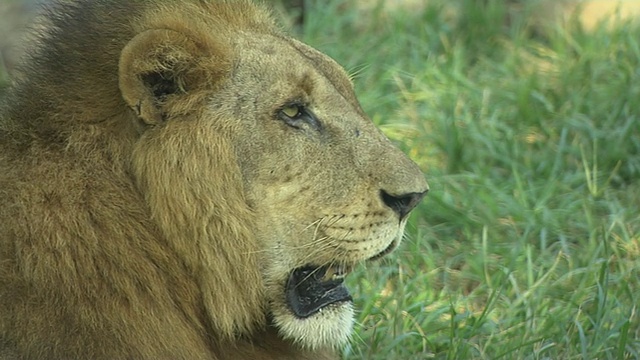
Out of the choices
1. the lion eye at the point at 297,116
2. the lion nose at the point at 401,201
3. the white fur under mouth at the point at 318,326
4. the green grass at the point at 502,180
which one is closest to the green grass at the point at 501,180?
the green grass at the point at 502,180

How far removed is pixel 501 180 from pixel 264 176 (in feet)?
10.2

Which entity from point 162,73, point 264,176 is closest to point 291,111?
point 264,176

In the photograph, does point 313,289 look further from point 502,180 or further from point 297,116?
point 502,180

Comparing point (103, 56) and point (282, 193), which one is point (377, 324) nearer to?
point (282, 193)

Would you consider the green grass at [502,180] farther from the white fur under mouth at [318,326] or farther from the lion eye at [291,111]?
the lion eye at [291,111]

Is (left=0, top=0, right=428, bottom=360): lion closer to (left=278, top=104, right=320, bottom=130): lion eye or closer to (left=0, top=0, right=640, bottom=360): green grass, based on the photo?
(left=278, top=104, right=320, bottom=130): lion eye

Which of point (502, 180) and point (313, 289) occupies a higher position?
point (313, 289)

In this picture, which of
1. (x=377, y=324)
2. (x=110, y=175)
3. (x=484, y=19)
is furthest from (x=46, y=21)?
(x=484, y=19)

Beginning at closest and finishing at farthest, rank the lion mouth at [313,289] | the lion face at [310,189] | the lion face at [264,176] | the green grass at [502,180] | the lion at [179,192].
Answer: the lion at [179,192] < the lion face at [264,176] < the lion face at [310,189] < the lion mouth at [313,289] < the green grass at [502,180]

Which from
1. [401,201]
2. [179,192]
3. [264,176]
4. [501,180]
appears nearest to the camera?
[179,192]

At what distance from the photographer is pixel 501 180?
6605mm

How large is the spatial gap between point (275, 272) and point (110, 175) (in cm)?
65

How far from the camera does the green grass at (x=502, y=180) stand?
16.1 feet

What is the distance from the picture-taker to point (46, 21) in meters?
4.04
